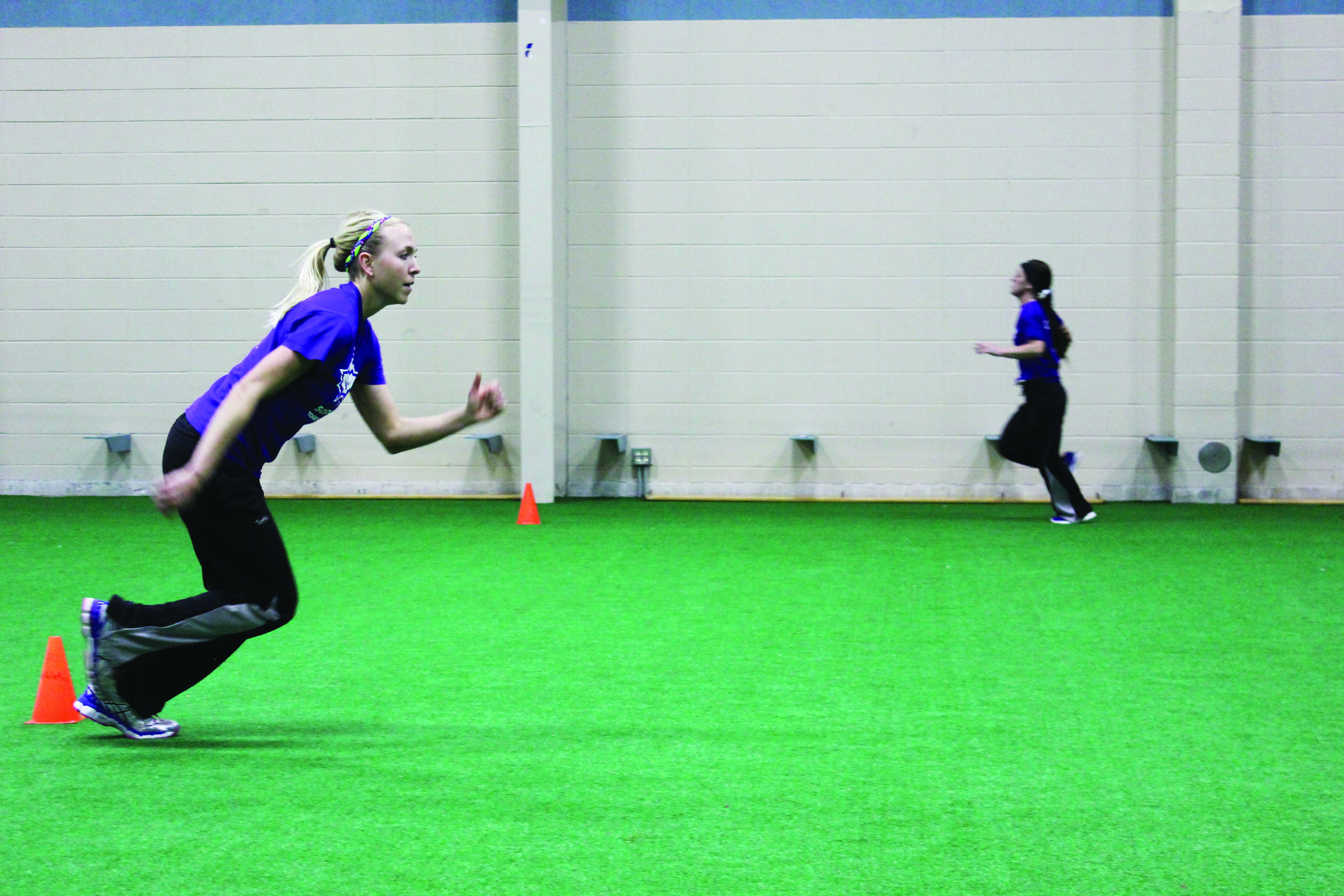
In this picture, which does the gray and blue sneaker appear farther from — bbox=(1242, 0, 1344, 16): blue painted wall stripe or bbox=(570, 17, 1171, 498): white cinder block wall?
bbox=(1242, 0, 1344, 16): blue painted wall stripe

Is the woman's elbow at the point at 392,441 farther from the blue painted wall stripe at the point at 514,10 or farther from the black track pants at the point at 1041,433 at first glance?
the blue painted wall stripe at the point at 514,10

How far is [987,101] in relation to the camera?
10703mm

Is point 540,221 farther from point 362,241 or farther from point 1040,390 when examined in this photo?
point 362,241

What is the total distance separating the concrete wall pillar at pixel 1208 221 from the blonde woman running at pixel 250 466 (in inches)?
315

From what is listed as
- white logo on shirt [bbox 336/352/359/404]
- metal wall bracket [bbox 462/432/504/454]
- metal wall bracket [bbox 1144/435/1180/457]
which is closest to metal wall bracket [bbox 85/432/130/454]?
metal wall bracket [bbox 462/432/504/454]

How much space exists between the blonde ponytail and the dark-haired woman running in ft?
18.7

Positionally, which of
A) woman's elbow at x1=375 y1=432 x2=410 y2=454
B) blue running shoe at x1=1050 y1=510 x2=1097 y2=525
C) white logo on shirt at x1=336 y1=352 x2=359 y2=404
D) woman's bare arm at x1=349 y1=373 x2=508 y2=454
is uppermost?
white logo on shirt at x1=336 y1=352 x2=359 y2=404

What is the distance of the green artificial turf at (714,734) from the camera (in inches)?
121

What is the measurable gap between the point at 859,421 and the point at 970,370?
3.21 ft

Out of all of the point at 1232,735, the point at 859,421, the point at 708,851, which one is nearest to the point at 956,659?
the point at 1232,735

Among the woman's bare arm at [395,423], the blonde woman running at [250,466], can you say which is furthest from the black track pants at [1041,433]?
the blonde woman running at [250,466]

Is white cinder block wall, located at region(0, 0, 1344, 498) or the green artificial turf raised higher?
white cinder block wall, located at region(0, 0, 1344, 498)

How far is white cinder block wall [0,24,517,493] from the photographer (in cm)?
1098

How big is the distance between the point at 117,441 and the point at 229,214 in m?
2.11
